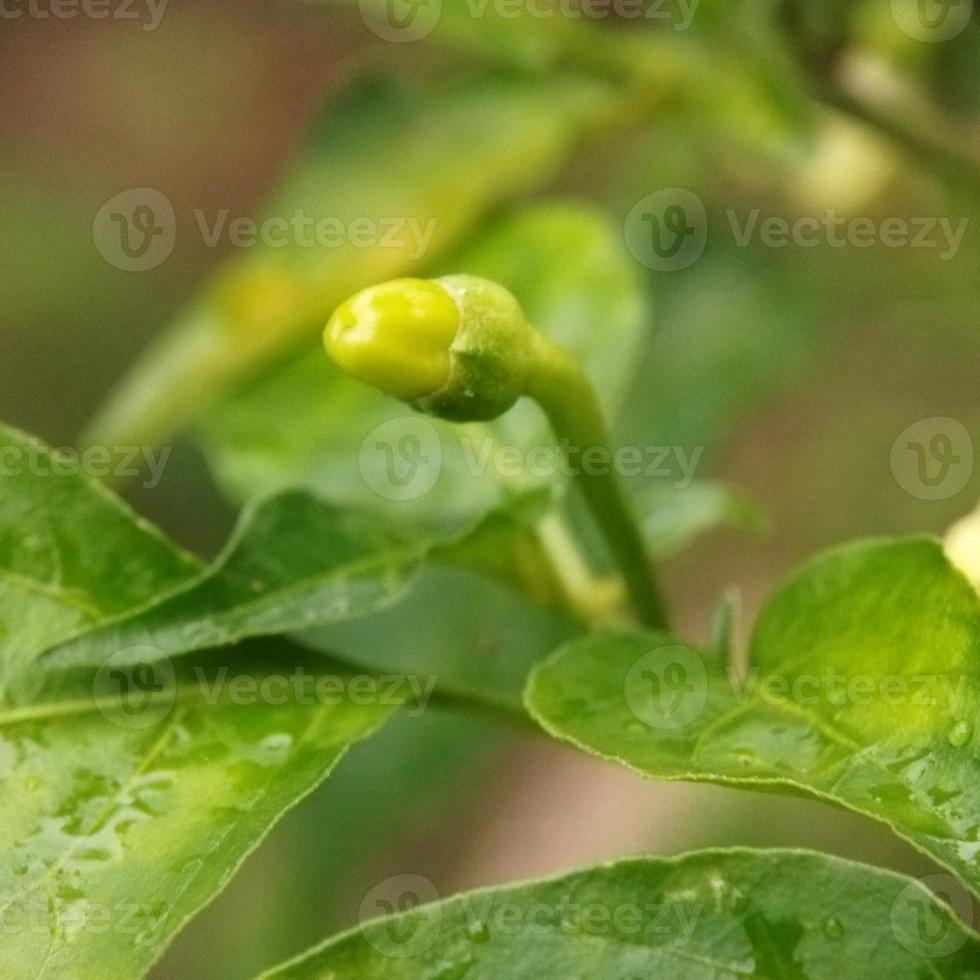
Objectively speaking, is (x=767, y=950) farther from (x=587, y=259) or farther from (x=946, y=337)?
(x=946, y=337)

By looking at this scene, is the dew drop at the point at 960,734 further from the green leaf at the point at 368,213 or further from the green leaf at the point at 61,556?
the green leaf at the point at 368,213

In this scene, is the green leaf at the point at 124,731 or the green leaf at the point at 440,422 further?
the green leaf at the point at 440,422

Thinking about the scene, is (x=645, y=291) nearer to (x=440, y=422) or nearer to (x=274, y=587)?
(x=440, y=422)

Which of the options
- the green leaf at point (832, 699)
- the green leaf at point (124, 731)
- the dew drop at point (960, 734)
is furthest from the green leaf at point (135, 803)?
the dew drop at point (960, 734)

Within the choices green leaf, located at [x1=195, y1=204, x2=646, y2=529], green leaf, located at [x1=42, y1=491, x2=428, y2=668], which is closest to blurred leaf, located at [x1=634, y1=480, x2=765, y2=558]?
green leaf, located at [x1=195, y1=204, x2=646, y2=529]

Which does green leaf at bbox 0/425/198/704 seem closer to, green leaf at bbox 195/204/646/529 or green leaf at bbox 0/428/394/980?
green leaf at bbox 0/428/394/980

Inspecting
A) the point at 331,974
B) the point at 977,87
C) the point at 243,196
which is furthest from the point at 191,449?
the point at 331,974
